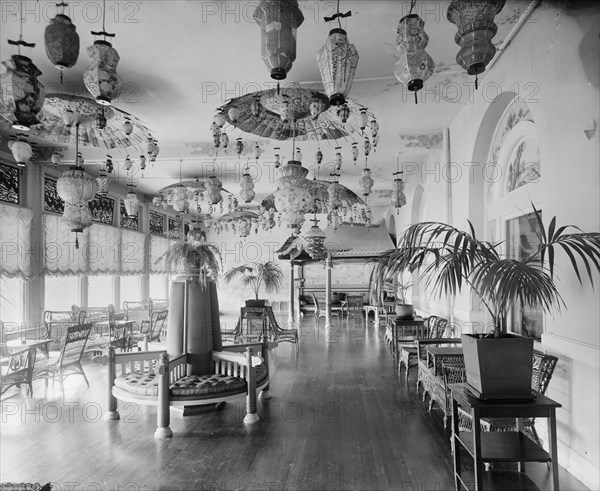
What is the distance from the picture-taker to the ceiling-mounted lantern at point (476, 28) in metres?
2.41

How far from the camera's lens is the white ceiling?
3.48 metres

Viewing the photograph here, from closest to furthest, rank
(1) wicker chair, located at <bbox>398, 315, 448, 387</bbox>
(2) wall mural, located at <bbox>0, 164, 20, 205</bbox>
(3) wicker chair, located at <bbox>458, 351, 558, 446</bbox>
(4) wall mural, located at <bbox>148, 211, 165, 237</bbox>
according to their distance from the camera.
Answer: (3) wicker chair, located at <bbox>458, 351, 558, 446</bbox> → (1) wicker chair, located at <bbox>398, 315, 448, 387</bbox> → (2) wall mural, located at <bbox>0, 164, 20, 205</bbox> → (4) wall mural, located at <bbox>148, 211, 165, 237</bbox>

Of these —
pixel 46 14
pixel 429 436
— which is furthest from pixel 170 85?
pixel 429 436

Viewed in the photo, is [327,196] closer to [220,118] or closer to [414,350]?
[414,350]

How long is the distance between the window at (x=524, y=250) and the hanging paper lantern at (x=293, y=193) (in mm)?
2319

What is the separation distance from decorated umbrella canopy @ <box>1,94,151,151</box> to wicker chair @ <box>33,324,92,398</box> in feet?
8.19

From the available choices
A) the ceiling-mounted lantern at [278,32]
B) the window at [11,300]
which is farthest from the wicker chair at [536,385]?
the window at [11,300]

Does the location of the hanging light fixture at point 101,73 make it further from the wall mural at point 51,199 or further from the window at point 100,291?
the window at point 100,291

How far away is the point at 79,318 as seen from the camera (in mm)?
7484

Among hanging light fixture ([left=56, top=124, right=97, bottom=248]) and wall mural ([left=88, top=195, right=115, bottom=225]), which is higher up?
wall mural ([left=88, top=195, right=115, bottom=225])

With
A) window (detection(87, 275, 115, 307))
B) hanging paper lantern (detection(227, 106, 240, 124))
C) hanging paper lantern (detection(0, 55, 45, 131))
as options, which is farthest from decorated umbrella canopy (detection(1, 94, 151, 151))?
window (detection(87, 275, 115, 307))

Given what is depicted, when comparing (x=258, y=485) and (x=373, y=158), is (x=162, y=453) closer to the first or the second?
(x=258, y=485)

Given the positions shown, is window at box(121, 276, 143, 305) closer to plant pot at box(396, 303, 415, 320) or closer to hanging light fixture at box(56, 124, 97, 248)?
hanging light fixture at box(56, 124, 97, 248)

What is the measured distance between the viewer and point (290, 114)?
11.9 ft
